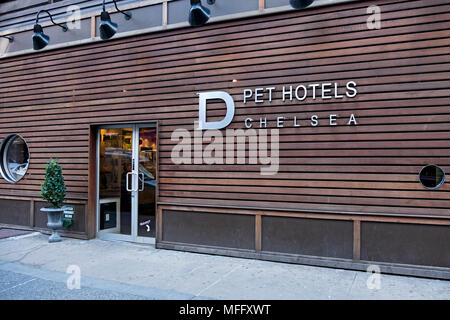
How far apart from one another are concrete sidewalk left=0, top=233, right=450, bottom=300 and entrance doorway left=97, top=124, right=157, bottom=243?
73 centimetres

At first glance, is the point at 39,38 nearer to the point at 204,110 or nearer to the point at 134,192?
the point at 134,192

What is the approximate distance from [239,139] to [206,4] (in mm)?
2366

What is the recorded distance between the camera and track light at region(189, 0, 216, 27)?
18.5 feet

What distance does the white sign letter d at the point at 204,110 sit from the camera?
593 cm

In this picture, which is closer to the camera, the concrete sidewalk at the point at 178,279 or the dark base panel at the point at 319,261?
the concrete sidewalk at the point at 178,279

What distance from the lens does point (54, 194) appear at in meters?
6.73

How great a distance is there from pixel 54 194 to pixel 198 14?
13.5 feet

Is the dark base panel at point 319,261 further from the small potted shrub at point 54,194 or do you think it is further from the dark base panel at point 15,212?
the dark base panel at point 15,212

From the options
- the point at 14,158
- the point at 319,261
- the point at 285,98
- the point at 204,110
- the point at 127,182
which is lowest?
the point at 319,261

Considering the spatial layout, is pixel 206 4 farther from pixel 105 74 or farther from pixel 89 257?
pixel 89 257

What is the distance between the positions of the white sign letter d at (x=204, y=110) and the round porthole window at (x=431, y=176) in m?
2.86

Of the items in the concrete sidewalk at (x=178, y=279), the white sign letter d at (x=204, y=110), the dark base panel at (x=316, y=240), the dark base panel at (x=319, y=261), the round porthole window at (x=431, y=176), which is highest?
the white sign letter d at (x=204, y=110)

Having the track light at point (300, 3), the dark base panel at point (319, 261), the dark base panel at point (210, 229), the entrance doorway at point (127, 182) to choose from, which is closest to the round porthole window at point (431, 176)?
the dark base panel at point (319, 261)

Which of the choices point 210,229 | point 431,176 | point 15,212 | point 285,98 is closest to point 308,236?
point 210,229
